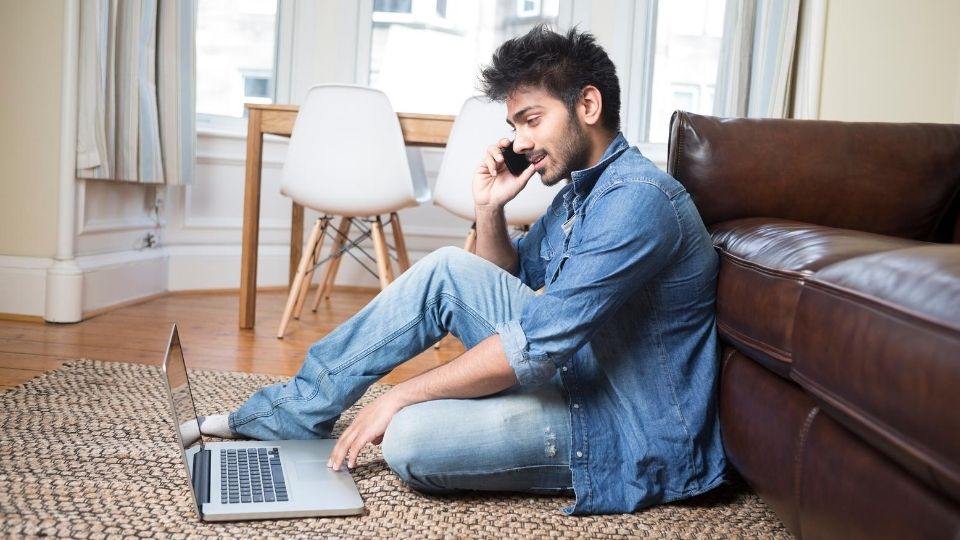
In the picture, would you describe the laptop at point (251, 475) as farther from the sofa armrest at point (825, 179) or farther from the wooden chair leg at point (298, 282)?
the wooden chair leg at point (298, 282)

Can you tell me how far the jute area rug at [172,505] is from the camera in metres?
1.15

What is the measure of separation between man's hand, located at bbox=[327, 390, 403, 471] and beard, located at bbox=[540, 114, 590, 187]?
43cm

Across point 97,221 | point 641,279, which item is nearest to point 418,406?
point 641,279

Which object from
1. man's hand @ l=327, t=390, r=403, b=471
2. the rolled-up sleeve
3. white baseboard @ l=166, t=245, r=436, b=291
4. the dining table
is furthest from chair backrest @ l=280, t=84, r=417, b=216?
the rolled-up sleeve

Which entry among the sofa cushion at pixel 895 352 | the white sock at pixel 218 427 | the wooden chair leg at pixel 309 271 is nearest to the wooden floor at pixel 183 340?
the wooden chair leg at pixel 309 271

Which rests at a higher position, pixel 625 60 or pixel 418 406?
pixel 625 60

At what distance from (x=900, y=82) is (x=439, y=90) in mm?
2152

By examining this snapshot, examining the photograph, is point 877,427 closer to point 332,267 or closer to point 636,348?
point 636,348

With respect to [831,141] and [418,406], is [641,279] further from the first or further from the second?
[831,141]

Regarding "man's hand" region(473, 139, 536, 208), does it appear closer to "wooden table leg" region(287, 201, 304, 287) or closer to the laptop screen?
the laptop screen

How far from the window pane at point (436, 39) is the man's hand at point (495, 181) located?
101 inches

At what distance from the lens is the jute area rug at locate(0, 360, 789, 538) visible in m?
1.15

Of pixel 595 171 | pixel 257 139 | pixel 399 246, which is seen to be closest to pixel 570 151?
pixel 595 171

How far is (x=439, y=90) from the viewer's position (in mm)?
4203
